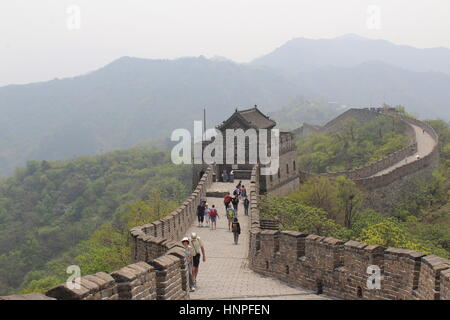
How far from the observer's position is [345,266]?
9.65 metres

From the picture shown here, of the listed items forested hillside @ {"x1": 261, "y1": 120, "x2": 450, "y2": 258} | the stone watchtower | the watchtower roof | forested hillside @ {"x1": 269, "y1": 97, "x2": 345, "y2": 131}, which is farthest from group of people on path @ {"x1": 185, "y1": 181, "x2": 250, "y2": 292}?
forested hillside @ {"x1": 269, "y1": 97, "x2": 345, "y2": 131}

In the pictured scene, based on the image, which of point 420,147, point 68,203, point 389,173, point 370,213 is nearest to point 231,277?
point 370,213

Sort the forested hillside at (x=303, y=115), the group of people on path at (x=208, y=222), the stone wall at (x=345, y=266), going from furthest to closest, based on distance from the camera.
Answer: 1. the forested hillside at (x=303, y=115)
2. the group of people on path at (x=208, y=222)
3. the stone wall at (x=345, y=266)

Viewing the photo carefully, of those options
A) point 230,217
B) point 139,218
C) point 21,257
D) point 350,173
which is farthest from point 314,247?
point 21,257

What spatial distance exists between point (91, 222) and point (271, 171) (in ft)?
152

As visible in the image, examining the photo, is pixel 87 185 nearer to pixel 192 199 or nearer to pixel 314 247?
pixel 192 199

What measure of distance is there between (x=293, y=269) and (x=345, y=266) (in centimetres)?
186

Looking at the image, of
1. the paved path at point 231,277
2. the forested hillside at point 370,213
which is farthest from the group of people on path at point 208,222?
the forested hillside at point 370,213

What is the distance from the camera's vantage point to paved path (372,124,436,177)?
43.2 meters

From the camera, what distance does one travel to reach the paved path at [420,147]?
142 ft

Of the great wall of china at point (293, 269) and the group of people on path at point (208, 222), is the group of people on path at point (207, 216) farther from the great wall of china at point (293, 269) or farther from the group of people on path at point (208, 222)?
the great wall of china at point (293, 269)

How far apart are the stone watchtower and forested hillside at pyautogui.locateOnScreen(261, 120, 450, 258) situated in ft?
3.93

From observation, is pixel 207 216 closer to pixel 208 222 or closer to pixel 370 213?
pixel 208 222
